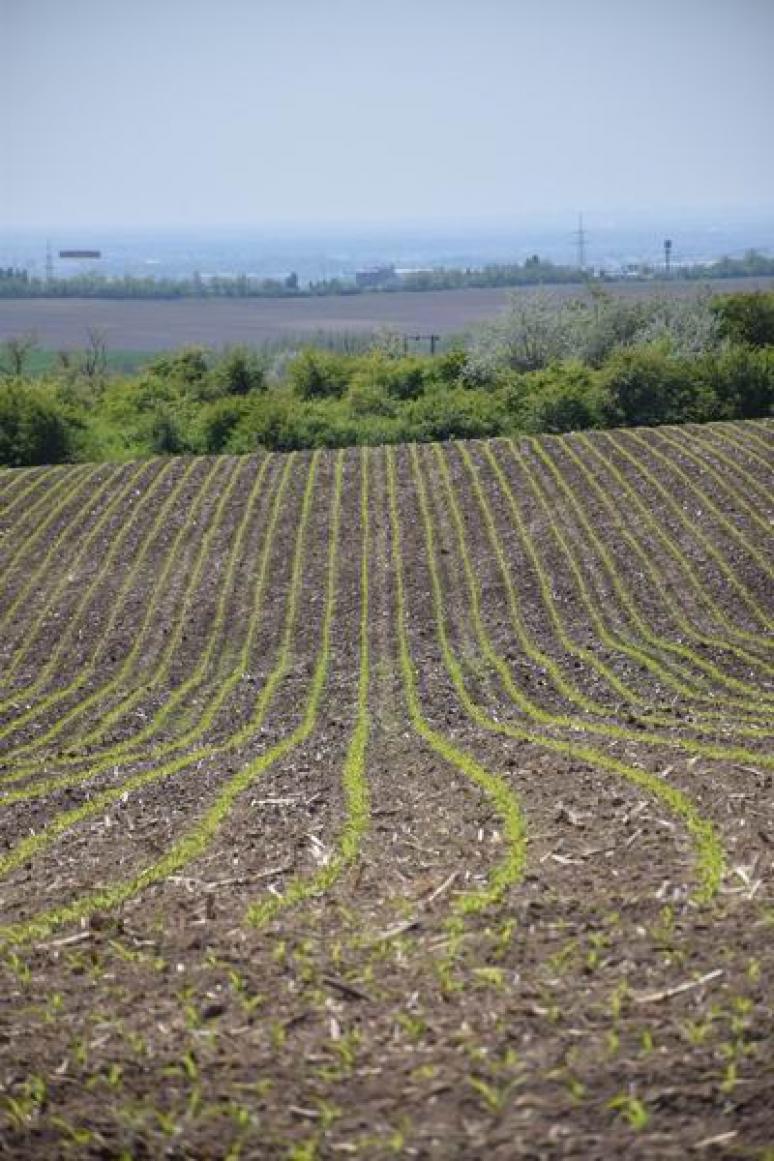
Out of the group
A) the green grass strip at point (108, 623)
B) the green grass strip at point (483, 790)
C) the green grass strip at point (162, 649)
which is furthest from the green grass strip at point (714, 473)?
the green grass strip at point (108, 623)

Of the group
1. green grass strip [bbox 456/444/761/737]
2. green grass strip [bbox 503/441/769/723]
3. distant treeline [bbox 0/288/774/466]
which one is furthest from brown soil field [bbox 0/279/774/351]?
green grass strip [bbox 456/444/761/737]

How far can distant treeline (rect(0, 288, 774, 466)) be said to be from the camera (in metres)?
51.5

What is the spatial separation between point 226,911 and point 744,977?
3.78 m

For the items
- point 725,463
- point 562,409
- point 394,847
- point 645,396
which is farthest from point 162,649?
point 645,396

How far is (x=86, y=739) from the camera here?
795 inches

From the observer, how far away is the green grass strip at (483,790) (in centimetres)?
1082

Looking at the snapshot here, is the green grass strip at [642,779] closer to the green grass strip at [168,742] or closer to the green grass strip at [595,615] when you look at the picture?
the green grass strip at [595,615]

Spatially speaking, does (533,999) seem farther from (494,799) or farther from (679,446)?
(679,446)

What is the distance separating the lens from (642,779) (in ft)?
46.5

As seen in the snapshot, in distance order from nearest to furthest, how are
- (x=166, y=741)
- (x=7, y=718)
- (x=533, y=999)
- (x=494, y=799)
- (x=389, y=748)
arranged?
(x=533, y=999) < (x=494, y=799) < (x=389, y=748) < (x=166, y=741) < (x=7, y=718)

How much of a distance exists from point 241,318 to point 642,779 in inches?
6404

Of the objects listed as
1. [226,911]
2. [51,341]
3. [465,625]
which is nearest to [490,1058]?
[226,911]

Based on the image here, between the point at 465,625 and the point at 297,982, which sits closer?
the point at 297,982

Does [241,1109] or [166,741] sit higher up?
[241,1109]
